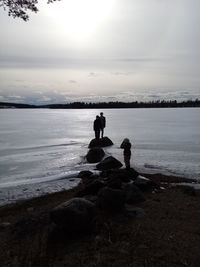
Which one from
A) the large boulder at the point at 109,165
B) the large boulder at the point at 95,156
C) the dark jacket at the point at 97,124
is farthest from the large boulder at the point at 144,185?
the dark jacket at the point at 97,124

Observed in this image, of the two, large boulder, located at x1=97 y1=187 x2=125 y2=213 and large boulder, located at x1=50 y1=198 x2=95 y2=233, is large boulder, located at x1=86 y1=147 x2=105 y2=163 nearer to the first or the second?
large boulder, located at x1=97 y1=187 x2=125 y2=213

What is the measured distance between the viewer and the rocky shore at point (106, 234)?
7.45 metres

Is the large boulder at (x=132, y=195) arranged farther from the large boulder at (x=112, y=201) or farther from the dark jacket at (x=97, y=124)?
the dark jacket at (x=97, y=124)

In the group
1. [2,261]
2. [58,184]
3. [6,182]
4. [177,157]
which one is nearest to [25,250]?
[2,261]

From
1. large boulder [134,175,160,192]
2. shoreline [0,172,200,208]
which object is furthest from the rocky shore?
shoreline [0,172,200,208]

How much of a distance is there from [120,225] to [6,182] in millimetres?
11004

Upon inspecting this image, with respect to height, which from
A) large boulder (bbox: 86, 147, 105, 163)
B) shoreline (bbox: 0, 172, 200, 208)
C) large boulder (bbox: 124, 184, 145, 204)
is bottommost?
large boulder (bbox: 86, 147, 105, 163)

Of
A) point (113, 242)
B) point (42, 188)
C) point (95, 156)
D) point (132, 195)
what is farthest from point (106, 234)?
point (95, 156)

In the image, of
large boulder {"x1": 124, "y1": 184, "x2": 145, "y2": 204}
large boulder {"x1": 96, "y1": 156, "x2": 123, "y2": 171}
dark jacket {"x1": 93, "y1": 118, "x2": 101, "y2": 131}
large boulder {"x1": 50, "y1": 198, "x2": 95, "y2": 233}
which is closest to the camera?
large boulder {"x1": 50, "y1": 198, "x2": 95, "y2": 233}

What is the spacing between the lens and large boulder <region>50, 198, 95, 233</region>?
27.8 ft

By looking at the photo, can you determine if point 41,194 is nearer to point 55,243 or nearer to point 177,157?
point 55,243

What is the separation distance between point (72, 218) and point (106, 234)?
805 mm

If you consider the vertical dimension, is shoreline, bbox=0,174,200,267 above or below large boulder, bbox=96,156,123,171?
above

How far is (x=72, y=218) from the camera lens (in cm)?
848
